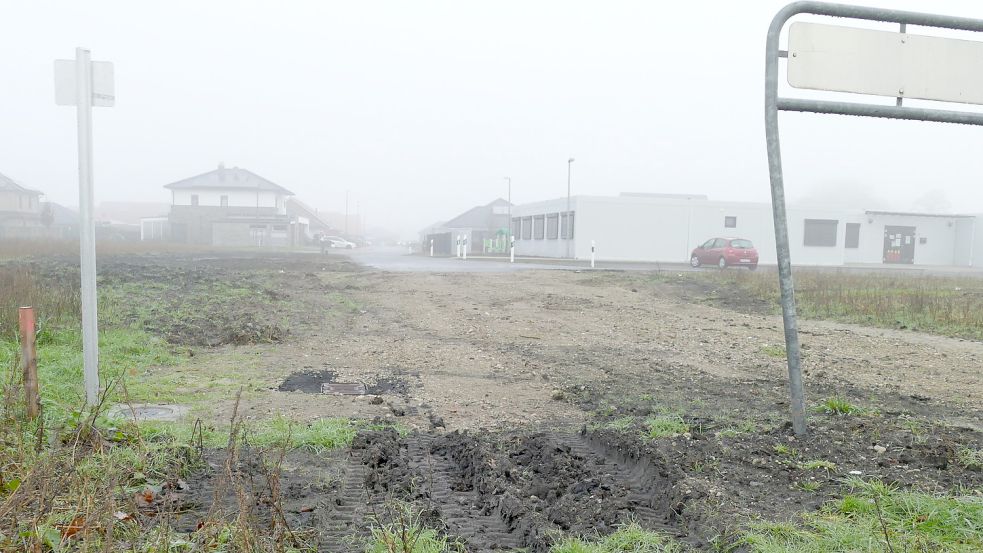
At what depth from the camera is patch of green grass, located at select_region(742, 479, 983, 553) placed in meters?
2.92

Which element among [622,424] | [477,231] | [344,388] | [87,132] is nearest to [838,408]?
[622,424]

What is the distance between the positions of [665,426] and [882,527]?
2.12m

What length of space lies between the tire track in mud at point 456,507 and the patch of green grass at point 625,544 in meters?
0.25

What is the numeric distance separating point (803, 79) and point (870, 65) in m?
0.48

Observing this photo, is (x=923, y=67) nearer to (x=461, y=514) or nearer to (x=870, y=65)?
(x=870, y=65)

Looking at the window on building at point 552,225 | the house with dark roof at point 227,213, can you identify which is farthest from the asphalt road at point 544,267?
the house with dark roof at point 227,213

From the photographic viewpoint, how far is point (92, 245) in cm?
518

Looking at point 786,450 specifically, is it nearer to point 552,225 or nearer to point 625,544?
point 625,544

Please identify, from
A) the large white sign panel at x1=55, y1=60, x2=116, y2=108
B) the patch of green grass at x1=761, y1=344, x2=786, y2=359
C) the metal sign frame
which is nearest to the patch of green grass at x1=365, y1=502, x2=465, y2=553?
the metal sign frame

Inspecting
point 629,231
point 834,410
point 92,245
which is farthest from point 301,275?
point 629,231

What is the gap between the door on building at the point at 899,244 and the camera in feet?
154

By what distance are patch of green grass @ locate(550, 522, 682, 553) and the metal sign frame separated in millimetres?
1938

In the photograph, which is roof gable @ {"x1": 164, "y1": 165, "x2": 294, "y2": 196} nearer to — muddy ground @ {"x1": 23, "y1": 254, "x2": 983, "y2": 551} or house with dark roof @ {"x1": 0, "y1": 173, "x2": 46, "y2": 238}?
house with dark roof @ {"x1": 0, "y1": 173, "x2": 46, "y2": 238}

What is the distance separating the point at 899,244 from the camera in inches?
1847
